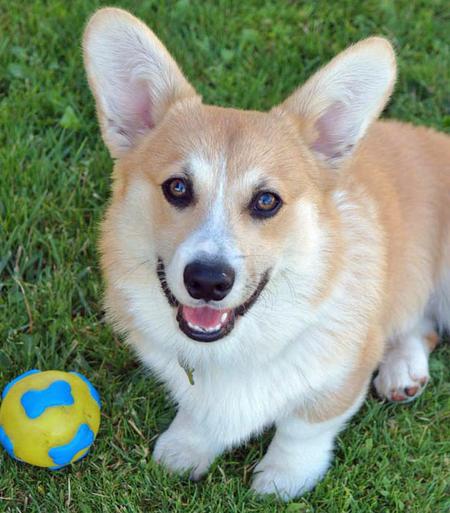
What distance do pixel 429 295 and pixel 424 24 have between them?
2149 mm

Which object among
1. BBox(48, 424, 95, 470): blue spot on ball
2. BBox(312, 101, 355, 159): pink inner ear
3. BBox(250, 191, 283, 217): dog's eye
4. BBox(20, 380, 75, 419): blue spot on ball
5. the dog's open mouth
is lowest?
BBox(48, 424, 95, 470): blue spot on ball

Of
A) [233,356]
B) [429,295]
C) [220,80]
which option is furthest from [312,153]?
[220,80]

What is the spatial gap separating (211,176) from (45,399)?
3.57 feet

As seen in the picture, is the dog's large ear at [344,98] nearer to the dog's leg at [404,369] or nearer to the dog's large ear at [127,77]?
the dog's large ear at [127,77]

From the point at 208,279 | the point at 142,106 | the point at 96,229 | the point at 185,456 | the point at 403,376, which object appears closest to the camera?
the point at 208,279

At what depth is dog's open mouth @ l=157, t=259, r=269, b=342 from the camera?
264 cm

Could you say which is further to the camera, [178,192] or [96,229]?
[96,229]

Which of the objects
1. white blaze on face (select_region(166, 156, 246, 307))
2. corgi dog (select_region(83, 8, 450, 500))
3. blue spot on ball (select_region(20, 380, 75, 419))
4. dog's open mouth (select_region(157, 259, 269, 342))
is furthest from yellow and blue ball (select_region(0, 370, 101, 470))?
white blaze on face (select_region(166, 156, 246, 307))

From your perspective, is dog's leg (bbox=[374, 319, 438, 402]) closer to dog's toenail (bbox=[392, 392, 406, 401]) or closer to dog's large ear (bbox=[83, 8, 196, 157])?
dog's toenail (bbox=[392, 392, 406, 401])

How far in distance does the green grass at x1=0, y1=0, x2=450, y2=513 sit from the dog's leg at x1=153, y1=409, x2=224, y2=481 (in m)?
0.06

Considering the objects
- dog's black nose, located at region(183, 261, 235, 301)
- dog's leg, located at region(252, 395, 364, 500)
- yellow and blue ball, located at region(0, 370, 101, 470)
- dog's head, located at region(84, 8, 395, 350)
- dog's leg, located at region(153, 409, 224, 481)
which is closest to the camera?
dog's black nose, located at region(183, 261, 235, 301)

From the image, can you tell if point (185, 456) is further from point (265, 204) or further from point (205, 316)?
point (265, 204)

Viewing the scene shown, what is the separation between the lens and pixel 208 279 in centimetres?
240

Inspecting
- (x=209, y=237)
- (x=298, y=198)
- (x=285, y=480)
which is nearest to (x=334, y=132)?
(x=298, y=198)
